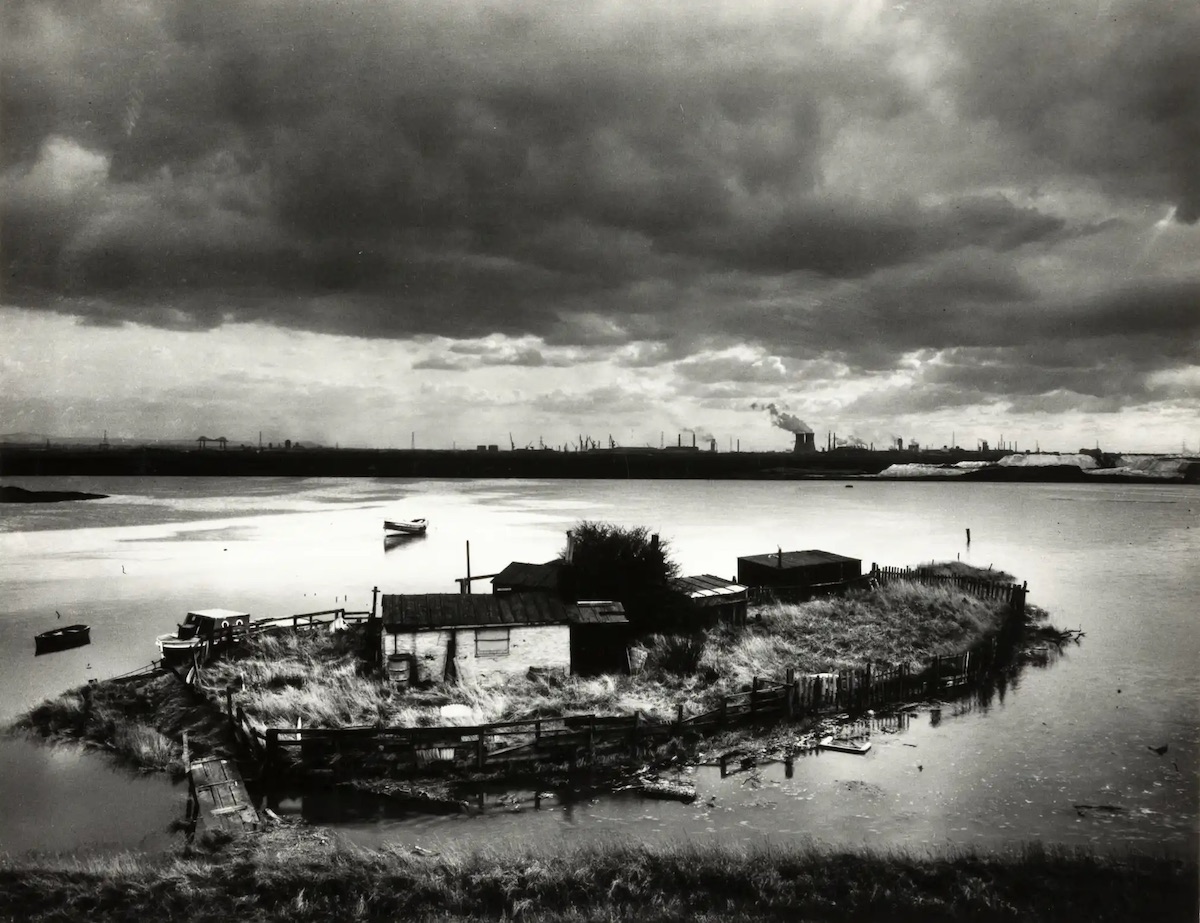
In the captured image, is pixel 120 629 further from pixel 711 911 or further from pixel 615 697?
pixel 711 911

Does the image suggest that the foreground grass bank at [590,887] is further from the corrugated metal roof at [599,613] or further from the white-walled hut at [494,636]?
the corrugated metal roof at [599,613]

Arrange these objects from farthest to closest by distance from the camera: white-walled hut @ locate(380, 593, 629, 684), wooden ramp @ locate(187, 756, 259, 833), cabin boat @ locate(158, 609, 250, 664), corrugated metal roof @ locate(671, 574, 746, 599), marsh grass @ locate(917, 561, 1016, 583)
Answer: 1. marsh grass @ locate(917, 561, 1016, 583)
2. corrugated metal roof @ locate(671, 574, 746, 599)
3. cabin boat @ locate(158, 609, 250, 664)
4. white-walled hut @ locate(380, 593, 629, 684)
5. wooden ramp @ locate(187, 756, 259, 833)

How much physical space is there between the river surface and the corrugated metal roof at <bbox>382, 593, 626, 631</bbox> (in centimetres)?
648

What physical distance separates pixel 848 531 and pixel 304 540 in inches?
1368

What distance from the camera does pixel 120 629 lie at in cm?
3089

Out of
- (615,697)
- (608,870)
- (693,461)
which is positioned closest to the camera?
(608,870)

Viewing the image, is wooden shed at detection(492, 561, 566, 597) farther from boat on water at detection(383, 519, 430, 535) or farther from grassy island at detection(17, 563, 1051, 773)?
boat on water at detection(383, 519, 430, 535)

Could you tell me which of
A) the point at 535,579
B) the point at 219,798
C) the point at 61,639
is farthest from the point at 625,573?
the point at 61,639

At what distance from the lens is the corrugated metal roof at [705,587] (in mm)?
28348

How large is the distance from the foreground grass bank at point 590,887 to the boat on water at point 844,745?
547 centimetres

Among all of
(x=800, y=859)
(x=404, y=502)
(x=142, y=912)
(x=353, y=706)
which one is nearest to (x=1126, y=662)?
(x=800, y=859)

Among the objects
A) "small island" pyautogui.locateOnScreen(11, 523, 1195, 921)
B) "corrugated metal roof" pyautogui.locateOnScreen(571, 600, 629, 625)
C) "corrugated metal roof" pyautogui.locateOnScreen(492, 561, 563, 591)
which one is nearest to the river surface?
"small island" pyautogui.locateOnScreen(11, 523, 1195, 921)

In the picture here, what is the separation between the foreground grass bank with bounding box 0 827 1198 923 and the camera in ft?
36.6

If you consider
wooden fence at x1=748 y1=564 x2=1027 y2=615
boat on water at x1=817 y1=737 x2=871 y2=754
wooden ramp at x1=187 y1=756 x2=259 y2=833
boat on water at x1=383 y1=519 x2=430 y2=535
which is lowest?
boat on water at x1=817 y1=737 x2=871 y2=754
